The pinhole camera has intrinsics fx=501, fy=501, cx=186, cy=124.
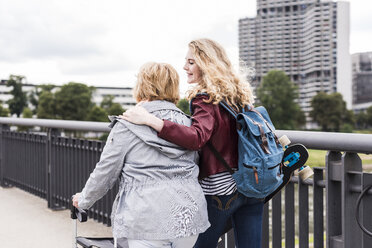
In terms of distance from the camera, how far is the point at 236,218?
8.01 ft

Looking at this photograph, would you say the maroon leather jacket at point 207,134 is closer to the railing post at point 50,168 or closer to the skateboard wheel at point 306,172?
the skateboard wheel at point 306,172

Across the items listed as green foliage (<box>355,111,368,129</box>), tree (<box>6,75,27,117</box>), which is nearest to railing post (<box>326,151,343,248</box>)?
tree (<box>6,75,27,117</box>)

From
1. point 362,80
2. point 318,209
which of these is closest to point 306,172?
point 318,209

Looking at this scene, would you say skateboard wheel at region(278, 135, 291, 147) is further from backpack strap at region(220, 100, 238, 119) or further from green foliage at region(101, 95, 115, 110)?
green foliage at region(101, 95, 115, 110)

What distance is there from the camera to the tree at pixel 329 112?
97062 millimetres

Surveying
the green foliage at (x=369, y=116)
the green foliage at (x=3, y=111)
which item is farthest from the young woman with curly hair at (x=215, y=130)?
the green foliage at (x=369, y=116)

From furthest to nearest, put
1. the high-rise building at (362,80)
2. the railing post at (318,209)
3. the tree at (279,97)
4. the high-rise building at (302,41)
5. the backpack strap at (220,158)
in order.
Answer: the high-rise building at (302,41) → the high-rise building at (362,80) → the tree at (279,97) → the railing post at (318,209) → the backpack strap at (220,158)

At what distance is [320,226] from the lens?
9.68 feet

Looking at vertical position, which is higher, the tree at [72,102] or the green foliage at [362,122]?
the tree at [72,102]

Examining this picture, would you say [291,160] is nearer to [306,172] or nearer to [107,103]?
[306,172]

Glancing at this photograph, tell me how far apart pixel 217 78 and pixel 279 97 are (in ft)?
303

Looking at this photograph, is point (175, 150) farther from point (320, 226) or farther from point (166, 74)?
point (320, 226)

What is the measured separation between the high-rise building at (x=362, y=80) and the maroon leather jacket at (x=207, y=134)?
141973mm

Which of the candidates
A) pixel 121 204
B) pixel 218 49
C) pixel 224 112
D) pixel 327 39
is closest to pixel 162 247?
pixel 121 204
